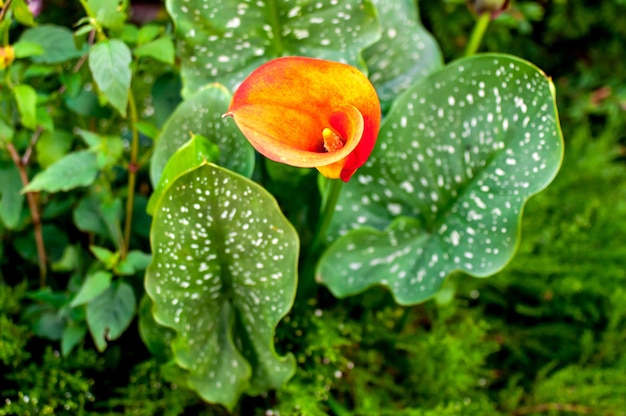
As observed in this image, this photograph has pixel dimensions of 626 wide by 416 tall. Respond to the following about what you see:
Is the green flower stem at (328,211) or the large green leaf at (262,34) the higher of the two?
the large green leaf at (262,34)

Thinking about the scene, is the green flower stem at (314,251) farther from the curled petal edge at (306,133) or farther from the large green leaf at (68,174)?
the large green leaf at (68,174)

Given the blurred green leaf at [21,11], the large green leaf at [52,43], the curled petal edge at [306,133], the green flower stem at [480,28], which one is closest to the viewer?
the curled petal edge at [306,133]

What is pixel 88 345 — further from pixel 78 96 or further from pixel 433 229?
pixel 433 229

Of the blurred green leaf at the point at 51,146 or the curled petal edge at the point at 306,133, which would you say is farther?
the blurred green leaf at the point at 51,146

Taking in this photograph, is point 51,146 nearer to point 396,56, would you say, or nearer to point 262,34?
point 262,34

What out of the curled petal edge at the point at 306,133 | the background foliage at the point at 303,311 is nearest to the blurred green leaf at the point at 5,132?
A: the background foliage at the point at 303,311

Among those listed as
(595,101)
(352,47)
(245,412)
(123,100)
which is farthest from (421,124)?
(595,101)
